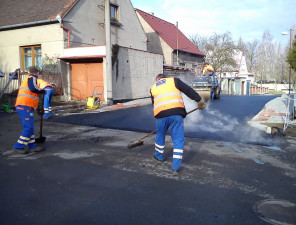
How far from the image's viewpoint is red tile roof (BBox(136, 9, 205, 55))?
2877 centimetres

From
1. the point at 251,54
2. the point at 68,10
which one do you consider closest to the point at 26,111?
the point at 68,10

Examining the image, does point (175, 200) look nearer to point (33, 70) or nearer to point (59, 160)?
point (59, 160)

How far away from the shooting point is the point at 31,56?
1800 cm

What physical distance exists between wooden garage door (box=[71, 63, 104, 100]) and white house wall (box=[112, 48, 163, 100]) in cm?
91

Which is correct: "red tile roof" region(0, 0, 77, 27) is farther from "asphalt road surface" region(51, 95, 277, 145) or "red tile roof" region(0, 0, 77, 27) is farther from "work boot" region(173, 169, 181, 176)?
"work boot" region(173, 169, 181, 176)

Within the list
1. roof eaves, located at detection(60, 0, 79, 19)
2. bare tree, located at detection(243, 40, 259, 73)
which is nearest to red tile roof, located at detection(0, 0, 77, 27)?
roof eaves, located at detection(60, 0, 79, 19)

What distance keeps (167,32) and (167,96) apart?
27552 millimetres

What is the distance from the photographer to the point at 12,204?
3.47m

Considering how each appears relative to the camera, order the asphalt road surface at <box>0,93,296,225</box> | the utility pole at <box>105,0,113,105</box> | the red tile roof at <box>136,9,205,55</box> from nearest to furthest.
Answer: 1. the asphalt road surface at <box>0,93,296,225</box>
2. the utility pole at <box>105,0,113,105</box>
3. the red tile roof at <box>136,9,205,55</box>

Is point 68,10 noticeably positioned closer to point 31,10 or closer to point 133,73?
point 31,10

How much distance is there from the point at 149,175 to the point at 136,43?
63.9 feet

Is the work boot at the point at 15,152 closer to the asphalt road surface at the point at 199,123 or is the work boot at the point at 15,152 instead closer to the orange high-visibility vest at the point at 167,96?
the orange high-visibility vest at the point at 167,96

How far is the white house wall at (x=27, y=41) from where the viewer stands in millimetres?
16312

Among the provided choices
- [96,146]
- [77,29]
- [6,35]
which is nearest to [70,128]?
[96,146]
